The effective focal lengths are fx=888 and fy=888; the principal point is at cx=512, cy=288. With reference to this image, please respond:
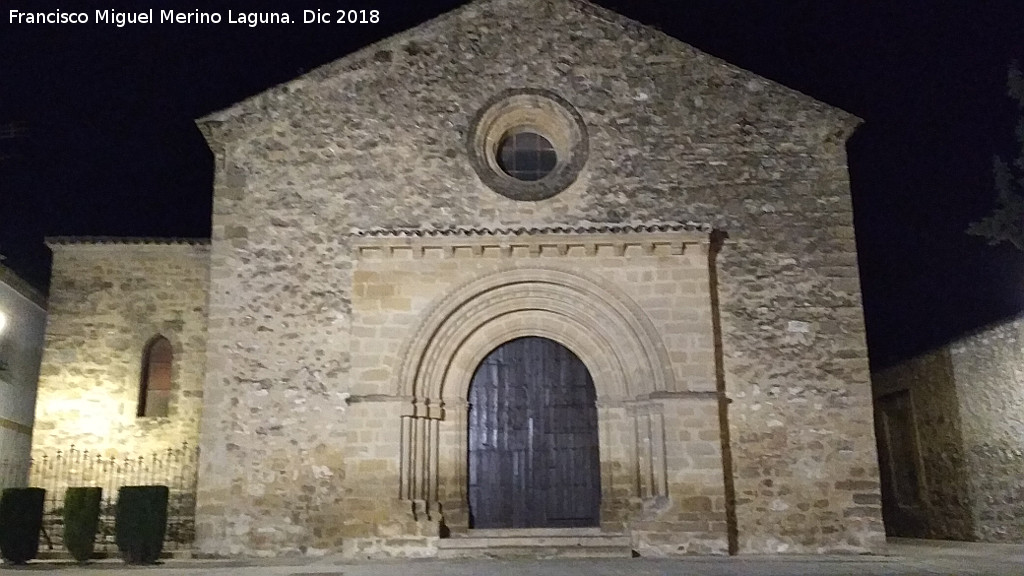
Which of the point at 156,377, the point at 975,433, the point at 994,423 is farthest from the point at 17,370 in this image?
the point at 994,423

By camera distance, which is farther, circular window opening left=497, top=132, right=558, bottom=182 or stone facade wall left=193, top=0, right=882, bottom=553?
circular window opening left=497, top=132, right=558, bottom=182

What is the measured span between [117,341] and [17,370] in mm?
3229

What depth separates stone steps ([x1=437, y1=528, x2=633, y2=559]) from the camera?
34.4 ft

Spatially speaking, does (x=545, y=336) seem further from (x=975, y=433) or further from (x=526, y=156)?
(x=975, y=433)

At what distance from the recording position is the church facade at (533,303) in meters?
11.1

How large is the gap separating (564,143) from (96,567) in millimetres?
7990

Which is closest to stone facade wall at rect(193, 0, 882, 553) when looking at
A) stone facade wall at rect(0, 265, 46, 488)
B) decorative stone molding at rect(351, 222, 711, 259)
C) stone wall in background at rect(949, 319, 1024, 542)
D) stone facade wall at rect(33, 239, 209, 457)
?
decorative stone molding at rect(351, 222, 711, 259)

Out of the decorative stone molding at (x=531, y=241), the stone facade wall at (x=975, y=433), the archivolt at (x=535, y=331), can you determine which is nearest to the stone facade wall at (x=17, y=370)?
the decorative stone molding at (x=531, y=241)

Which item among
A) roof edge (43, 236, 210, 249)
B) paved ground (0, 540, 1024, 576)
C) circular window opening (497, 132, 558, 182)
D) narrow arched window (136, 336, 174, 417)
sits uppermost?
circular window opening (497, 132, 558, 182)

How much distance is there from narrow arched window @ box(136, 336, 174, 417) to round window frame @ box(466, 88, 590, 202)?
6065mm

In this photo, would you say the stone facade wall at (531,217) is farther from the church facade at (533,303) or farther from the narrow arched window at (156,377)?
the narrow arched window at (156,377)

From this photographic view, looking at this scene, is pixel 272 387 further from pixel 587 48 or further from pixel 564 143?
pixel 587 48

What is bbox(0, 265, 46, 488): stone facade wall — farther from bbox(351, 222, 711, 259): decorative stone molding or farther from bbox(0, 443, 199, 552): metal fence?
bbox(351, 222, 711, 259): decorative stone molding

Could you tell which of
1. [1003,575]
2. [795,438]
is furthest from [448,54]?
[1003,575]
